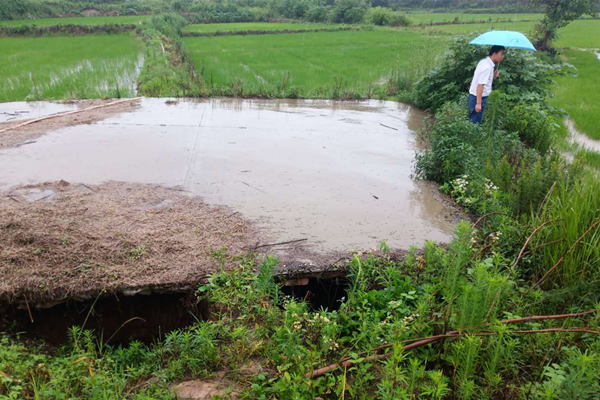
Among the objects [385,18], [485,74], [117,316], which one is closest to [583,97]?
[485,74]

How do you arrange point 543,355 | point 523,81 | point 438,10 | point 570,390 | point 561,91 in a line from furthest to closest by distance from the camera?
point 438,10 < point 561,91 < point 523,81 < point 543,355 < point 570,390

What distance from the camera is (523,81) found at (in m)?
7.72

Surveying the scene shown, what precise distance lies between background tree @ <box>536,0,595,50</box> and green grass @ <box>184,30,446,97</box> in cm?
397

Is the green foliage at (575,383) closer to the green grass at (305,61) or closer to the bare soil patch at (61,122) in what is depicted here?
the bare soil patch at (61,122)

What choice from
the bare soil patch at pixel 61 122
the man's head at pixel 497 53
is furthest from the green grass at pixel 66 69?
the man's head at pixel 497 53

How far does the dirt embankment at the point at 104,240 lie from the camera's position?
3.06 meters

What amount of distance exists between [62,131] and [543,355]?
683 centimetres

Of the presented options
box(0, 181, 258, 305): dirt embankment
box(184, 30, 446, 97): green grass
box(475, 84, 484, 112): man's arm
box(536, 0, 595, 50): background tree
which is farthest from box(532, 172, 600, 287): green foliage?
box(536, 0, 595, 50): background tree

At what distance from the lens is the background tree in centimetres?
1591

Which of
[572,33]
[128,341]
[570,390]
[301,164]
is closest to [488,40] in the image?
[301,164]

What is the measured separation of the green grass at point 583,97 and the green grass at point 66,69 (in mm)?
9204

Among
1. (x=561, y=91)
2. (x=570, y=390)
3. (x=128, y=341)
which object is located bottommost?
(x=128, y=341)

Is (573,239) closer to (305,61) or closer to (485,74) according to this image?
(485,74)

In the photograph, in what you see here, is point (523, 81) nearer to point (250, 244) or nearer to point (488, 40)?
point (488, 40)
